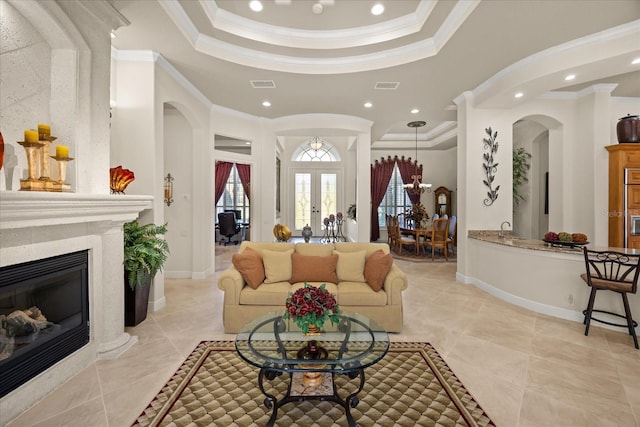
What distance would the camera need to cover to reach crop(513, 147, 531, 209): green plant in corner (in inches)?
250

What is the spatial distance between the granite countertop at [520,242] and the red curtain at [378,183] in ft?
17.0

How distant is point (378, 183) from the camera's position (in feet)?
33.4

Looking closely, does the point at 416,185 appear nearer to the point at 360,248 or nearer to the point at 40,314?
the point at 360,248

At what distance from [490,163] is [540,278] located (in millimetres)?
2061

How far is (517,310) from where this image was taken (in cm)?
384

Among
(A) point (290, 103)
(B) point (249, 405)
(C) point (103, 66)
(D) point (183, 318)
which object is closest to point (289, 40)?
(A) point (290, 103)

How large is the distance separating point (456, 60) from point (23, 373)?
17.3 feet

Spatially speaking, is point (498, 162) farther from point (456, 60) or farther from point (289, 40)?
point (289, 40)

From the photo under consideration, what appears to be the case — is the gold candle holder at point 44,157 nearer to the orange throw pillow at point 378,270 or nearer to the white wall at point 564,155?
the orange throw pillow at point 378,270

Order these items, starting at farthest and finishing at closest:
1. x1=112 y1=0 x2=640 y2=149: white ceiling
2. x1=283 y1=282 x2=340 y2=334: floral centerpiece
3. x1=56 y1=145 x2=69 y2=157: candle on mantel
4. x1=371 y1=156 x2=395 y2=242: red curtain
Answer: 1. x1=371 y1=156 x2=395 y2=242: red curtain
2. x1=112 y1=0 x2=640 y2=149: white ceiling
3. x1=56 y1=145 x2=69 y2=157: candle on mantel
4. x1=283 y1=282 x2=340 y2=334: floral centerpiece

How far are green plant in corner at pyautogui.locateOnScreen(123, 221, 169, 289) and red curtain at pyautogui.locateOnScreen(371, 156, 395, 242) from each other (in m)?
7.60

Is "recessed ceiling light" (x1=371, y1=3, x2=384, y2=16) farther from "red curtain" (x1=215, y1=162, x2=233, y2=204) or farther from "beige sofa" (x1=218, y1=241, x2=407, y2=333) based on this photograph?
"red curtain" (x1=215, y1=162, x2=233, y2=204)

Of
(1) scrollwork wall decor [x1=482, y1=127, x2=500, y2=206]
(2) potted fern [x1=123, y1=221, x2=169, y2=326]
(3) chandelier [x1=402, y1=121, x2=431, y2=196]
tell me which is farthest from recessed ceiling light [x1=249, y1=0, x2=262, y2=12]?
(3) chandelier [x1=402, y1=121, x2=431, y2=196]

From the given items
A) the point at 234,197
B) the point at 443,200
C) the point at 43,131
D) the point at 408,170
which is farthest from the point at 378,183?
the point at 43,131
